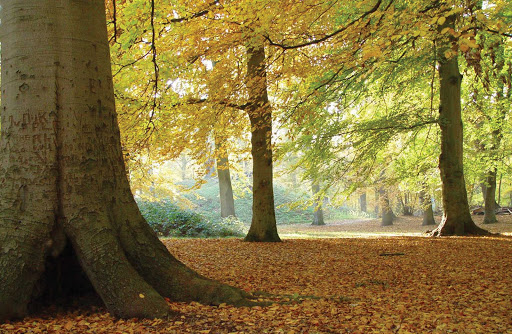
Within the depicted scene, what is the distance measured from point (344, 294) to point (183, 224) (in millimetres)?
9605

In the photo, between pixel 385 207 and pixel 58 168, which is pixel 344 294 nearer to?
pixel 58 168

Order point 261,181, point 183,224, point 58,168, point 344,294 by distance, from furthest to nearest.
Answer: point 183,224
point 261,181
point 344,294
point 58,168

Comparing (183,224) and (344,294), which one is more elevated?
(183,224)

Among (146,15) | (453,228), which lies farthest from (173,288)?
(453,228)

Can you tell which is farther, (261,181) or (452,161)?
(452,161)

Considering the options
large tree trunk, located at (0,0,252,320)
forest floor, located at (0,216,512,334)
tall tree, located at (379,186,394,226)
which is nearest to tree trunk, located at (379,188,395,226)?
tall tree, located at (379,186,394,226)

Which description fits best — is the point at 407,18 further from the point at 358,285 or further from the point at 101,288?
the point at 101,288

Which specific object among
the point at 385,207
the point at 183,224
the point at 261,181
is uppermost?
the point at 261,181

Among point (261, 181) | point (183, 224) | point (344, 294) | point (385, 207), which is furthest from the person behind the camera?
point (385, 207)

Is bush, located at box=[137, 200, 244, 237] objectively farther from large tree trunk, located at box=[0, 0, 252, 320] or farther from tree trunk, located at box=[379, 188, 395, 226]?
tree trunk, located at box=[379, 188, 395, 226]

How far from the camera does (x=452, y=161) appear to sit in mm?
9594

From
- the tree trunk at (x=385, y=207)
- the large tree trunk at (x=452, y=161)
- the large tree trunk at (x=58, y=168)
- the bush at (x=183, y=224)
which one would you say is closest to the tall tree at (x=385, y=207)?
the tree trunk at (x=385, y=207)

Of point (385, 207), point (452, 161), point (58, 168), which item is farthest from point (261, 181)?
point (385, 207)

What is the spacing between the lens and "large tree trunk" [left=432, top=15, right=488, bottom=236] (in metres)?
9.52
